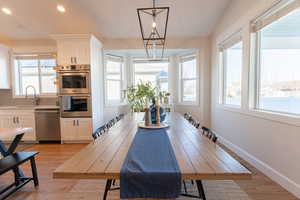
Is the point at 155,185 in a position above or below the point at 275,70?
below

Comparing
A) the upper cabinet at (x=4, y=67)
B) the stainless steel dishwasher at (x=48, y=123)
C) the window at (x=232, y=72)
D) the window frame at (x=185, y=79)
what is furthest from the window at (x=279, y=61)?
the upper cabinet at (x=4, y=67)

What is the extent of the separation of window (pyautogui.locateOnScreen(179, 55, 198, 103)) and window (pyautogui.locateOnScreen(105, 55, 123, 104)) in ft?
6.15

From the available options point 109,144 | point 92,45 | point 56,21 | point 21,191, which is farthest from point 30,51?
point 109,144

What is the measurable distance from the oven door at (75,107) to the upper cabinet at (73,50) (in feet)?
2.79

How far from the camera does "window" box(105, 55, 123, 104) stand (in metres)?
4.77

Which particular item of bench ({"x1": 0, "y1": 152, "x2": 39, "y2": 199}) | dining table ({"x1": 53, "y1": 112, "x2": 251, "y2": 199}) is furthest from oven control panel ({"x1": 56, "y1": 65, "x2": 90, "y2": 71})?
dining table ({"x1": 53, "y1": 112, "x2": 251, "y2": 199})

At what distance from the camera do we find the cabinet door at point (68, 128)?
3912mm

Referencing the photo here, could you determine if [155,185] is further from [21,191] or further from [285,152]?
[21,191]

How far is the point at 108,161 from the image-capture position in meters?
1.18

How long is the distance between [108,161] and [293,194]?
223 cm

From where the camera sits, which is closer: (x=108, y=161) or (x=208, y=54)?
(x=108, y=161)

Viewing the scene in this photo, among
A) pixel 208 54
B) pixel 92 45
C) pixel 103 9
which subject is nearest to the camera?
pixel 103 9

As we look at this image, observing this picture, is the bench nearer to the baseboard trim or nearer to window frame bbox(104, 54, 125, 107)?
window frame bbox(104, 54, 125, 107)

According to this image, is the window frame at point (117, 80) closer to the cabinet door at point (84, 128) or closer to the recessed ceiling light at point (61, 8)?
the cabinet door at point (84, 128)
